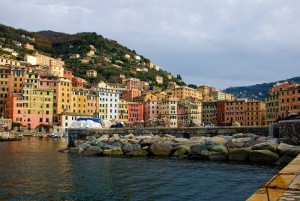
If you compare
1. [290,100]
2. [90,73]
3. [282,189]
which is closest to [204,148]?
[282,189]

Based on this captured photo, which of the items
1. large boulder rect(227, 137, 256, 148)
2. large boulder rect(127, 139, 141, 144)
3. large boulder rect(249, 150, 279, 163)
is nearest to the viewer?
large boulder rect(249, 150, 279, 163)

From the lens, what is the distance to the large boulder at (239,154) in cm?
2792

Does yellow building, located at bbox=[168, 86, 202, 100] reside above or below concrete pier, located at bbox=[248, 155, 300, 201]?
above

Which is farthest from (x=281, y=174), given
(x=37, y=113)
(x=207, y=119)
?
(x=207, y=119)

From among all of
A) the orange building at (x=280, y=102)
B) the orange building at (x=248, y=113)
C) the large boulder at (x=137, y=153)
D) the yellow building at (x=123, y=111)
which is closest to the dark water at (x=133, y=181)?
the large boulder at (x=137, y=153)

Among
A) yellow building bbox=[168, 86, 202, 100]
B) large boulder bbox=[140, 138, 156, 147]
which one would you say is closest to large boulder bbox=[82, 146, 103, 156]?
large boulder bbox=[140, 138, 156, 147]

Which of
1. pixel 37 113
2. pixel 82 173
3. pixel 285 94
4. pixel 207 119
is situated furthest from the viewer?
pixel 207 119

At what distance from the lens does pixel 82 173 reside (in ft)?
74.7

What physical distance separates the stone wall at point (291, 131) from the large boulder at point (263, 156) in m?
2.79

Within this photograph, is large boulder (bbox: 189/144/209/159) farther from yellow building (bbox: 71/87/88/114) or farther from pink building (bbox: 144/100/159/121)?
pink building (bbox: 144/100/159/121)

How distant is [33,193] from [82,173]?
6.60m

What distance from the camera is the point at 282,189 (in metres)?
8.77

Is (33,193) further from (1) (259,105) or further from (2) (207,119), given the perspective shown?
(2) (207,119)

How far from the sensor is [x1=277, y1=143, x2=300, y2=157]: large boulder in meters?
25.1
